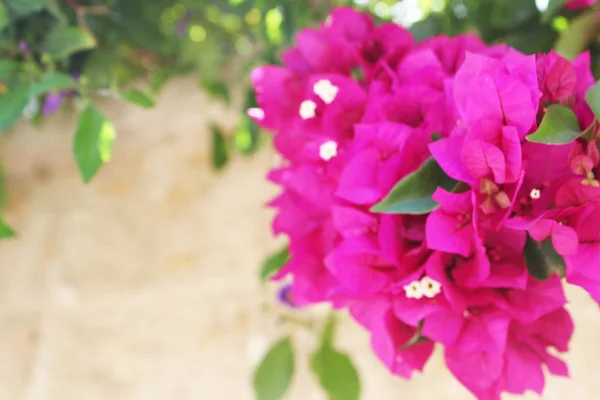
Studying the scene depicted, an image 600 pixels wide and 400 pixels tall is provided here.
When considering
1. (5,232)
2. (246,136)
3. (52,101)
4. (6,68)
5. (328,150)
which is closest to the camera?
(328,150)

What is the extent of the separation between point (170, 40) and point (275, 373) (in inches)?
26.5

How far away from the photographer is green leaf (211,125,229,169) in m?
1.19

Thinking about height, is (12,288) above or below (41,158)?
below

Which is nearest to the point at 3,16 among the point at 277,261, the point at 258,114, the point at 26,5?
the point at 26,5

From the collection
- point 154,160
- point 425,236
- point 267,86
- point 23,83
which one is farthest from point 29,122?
point 425,236

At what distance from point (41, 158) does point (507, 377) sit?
1.10m

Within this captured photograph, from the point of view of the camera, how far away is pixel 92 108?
2.71 feet

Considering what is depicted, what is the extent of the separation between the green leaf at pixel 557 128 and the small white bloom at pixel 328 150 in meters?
0.20

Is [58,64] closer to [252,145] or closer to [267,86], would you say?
[252,145]

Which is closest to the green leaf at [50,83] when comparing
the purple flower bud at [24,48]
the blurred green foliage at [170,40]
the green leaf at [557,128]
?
the blurred green foliage at [170,40]

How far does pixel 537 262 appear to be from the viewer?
0.55m

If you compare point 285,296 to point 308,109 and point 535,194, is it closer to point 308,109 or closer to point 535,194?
point 308,109

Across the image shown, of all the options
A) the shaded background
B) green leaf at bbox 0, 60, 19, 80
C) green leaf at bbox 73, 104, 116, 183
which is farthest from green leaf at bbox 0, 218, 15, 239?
the shaded background

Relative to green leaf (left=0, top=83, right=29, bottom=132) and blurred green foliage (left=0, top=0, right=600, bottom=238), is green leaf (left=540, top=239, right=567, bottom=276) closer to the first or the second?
blurred green foliage (left=0, top=0, right=600, bottom=238)
